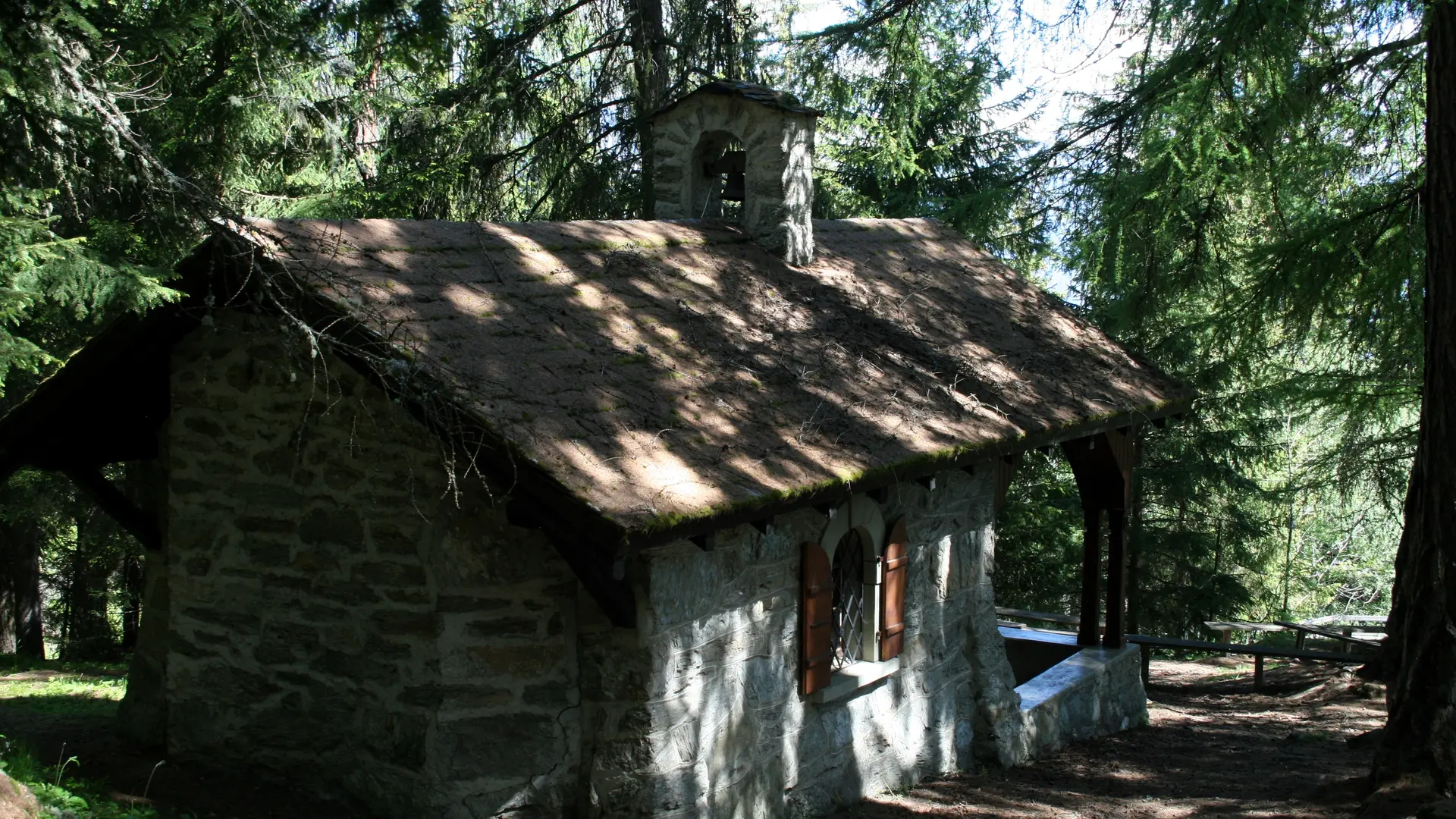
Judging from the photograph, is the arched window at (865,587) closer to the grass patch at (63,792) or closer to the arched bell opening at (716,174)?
the arched bell opening at (716,174)

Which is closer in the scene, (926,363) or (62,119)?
(62,119)

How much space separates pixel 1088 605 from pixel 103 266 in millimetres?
7949

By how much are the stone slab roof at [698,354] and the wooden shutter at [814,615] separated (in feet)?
2.16

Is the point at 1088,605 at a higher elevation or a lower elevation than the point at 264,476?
lower

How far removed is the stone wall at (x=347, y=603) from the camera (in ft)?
16.6

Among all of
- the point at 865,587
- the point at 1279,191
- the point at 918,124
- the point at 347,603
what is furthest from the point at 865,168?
the point at 347,603

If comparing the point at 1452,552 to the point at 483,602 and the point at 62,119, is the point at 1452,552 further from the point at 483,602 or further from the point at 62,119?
the point at 62,119

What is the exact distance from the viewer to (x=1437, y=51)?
6293 mm

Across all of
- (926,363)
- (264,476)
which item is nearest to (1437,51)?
(926,363)

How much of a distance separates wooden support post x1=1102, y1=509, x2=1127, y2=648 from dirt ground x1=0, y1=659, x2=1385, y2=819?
0.84 metres

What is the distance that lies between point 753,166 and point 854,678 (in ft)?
12.5

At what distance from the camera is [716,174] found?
28.8ft

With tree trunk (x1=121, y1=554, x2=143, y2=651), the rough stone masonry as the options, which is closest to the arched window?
the rough stone masonry

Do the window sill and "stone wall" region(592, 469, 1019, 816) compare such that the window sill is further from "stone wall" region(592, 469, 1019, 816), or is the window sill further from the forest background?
the forest background
